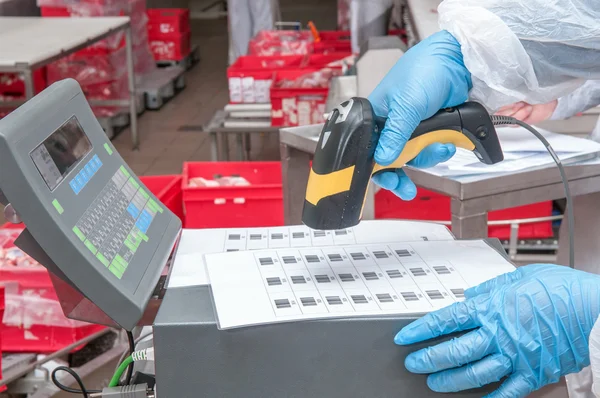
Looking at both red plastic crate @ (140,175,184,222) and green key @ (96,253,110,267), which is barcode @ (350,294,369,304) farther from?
red plastic crate @ (140,175,184,222)

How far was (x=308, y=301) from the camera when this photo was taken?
39.9 inches

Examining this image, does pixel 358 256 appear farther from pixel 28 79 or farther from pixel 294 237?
pixel 28 79

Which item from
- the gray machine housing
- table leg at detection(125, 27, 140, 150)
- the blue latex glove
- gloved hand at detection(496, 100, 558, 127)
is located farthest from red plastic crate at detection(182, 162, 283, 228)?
table leg at detection(125, 27, 140, 150)

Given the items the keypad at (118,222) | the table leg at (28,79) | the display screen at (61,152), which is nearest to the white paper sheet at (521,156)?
the keypad at (118,222)

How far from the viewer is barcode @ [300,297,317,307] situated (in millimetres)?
1004

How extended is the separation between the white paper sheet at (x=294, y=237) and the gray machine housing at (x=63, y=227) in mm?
135

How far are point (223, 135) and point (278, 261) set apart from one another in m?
3.19

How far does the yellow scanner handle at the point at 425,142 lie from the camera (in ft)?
3.90

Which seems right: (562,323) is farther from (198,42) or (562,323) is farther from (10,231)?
(198,42)

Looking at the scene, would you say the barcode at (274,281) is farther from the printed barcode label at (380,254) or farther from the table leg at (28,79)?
the table leg at (28,79)

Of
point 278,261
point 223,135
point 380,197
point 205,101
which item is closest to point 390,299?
point 278,261

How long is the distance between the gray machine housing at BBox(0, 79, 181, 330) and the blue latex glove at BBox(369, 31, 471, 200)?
427 mm

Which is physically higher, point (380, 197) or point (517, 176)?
point (517, 176)

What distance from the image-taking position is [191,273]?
114 centimetres
